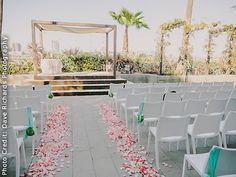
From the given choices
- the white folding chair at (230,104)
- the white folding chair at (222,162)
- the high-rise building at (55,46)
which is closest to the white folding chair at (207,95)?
the white folding chair at (230,104)

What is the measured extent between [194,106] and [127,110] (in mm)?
2262

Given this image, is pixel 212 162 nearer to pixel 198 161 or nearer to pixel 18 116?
pixel 198 161

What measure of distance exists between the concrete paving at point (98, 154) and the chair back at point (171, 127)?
1.51 feet

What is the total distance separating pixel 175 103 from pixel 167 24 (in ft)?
26.2

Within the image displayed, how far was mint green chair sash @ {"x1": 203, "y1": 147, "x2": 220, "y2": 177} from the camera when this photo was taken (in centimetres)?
166

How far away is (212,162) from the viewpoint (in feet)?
5.57

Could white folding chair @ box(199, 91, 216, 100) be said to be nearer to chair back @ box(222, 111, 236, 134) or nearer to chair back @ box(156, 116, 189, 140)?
chair back @ box(222, 111, 236, 134)

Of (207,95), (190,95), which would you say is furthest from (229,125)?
(207,95)

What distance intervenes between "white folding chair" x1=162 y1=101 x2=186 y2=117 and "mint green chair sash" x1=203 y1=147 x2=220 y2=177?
1.87 metres

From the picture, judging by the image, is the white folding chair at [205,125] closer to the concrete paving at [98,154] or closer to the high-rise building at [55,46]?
the concrete paving at [98,154]

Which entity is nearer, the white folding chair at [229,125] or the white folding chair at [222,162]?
the white folding chair at [222,162]

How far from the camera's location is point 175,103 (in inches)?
143

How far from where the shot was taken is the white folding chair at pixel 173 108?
3588mm

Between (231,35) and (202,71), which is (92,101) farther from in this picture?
(202,71)
